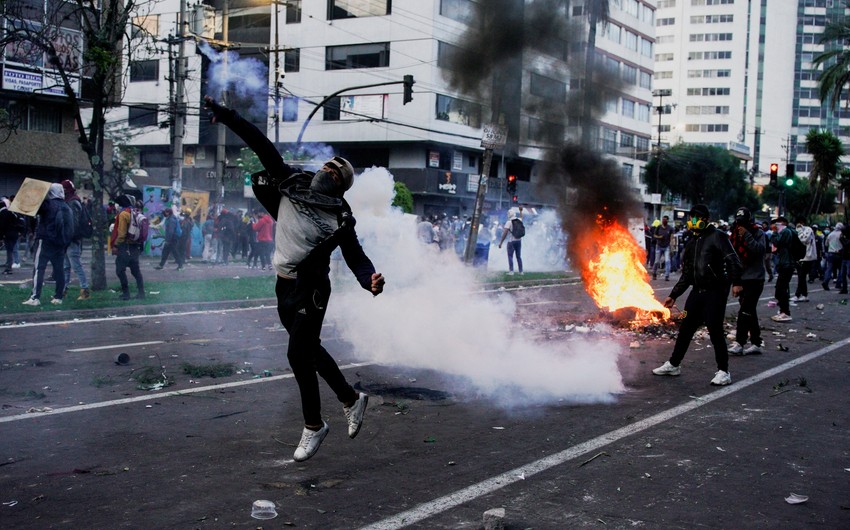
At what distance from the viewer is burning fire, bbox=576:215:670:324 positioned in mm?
11703

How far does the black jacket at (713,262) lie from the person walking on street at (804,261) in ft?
35.6

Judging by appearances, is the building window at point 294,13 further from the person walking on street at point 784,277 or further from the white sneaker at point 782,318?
the white sneaker at point 782,318

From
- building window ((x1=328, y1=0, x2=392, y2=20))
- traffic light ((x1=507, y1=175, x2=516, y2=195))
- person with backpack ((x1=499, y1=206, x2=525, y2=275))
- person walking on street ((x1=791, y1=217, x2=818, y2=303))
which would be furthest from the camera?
building window ((x1=328, y1=0, x2=392, y2=20))

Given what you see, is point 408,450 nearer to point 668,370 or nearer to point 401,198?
point 668,370

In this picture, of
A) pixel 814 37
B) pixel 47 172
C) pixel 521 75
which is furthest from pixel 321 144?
pixel 814 37

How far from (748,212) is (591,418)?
18.0 ft

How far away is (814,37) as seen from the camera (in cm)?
12725

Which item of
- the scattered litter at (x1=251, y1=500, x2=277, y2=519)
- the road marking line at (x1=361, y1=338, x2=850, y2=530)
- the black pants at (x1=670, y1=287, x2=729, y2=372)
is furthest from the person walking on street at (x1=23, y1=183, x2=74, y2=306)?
the road marking line at (x1=361, y1=338, x2=850, y2=530)

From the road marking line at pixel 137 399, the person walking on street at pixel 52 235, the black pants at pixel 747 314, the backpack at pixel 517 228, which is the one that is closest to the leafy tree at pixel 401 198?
the backpack at pixel 517 228

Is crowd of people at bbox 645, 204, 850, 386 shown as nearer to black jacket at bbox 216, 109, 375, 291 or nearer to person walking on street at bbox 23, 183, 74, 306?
black jacket at bbox 216, 109, 375, 291

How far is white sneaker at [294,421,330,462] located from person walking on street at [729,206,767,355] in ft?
23.0

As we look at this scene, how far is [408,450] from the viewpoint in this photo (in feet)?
17.5

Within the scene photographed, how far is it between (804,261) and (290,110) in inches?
1080

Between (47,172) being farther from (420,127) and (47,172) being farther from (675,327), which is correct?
(675,327)
